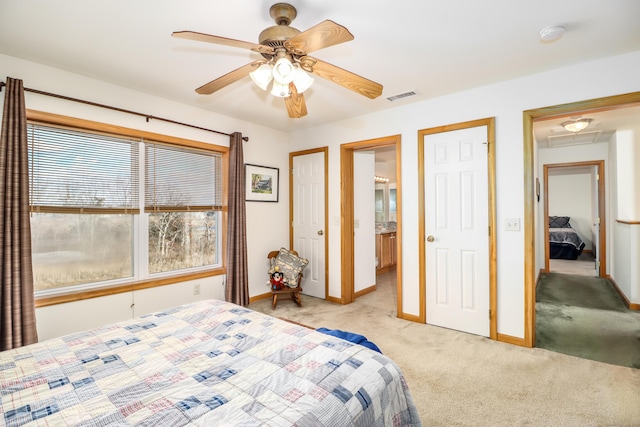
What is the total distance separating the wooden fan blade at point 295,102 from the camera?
81.6 inches

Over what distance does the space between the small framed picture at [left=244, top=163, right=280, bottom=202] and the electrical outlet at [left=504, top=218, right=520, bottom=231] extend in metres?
→ 2.91

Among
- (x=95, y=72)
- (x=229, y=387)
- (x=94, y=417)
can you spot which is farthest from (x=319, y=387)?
(x=95, y=72)

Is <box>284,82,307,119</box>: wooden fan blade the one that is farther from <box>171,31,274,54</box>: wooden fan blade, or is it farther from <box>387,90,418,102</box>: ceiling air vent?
<box>387,90,418,102</box>: ceiling air vent

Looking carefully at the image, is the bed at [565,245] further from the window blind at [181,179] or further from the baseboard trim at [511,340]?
the window blind at [181,179]

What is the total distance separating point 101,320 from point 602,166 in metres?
7.56

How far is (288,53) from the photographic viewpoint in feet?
5.56

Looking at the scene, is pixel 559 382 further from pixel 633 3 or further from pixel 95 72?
pixel 95 72

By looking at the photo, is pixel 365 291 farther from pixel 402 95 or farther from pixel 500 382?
pixel 402 95

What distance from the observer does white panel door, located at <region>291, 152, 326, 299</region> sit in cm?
434

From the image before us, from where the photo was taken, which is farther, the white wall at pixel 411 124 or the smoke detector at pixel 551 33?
the white wall at pixel 411 124

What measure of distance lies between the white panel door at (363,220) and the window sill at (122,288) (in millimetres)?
1881

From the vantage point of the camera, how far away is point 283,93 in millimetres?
1868

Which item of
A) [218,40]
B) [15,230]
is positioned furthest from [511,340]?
[15,230]

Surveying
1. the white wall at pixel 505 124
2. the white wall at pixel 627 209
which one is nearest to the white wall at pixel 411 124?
the white wall at pixel 505 124
